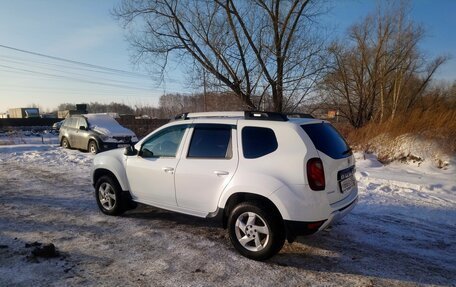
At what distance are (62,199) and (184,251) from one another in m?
3.97

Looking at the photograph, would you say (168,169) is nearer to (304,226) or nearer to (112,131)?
(304,226)

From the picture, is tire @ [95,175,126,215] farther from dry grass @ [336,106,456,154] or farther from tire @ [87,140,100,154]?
dry grass @ [336,106,456,154]

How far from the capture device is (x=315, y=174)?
389cm

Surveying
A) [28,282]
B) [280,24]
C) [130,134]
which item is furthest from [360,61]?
[28,282]

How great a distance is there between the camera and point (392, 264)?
409cm

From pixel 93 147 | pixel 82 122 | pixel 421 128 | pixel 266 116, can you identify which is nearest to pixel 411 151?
pixel 421 128

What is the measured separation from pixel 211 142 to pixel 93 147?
1152 centimetres

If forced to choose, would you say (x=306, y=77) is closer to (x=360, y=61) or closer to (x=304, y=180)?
(x=304, y=180)

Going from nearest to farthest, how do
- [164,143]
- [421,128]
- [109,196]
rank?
[164,143]
[109,196]
[421,128]

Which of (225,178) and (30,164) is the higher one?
(225,178)

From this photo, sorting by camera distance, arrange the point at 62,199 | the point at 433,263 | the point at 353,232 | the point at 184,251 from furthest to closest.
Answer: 1. the point at 62,199
2. the point at 353,232
3. the point at 184,251
4. the point at 433,263

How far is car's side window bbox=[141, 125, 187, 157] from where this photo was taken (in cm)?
506

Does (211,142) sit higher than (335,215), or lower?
higher

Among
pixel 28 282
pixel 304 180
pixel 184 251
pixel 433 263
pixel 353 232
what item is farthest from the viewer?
pixel 353 232
